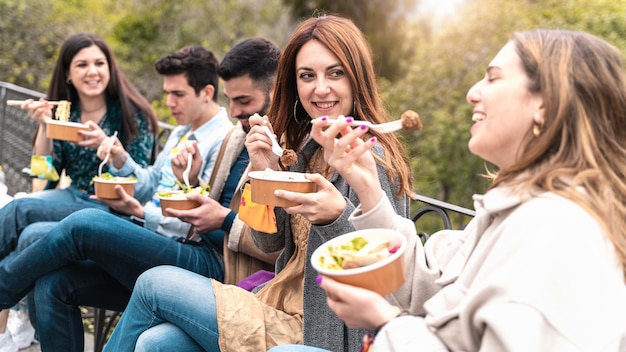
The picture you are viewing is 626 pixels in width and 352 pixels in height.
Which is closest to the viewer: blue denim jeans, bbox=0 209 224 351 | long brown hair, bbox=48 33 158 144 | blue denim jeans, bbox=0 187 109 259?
blue denim jeans, bbox=0 209 224 351

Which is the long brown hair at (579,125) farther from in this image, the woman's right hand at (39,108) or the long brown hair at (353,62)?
the woman's right hand at (39,108)

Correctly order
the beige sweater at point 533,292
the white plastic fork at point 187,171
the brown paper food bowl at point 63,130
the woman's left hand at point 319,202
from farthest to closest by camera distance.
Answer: the brown paper food bowl at point 63,130 → the white plastic fork at point 187,171 → the woman's left hand at point 319,202 → the beige sweater at point 533,292

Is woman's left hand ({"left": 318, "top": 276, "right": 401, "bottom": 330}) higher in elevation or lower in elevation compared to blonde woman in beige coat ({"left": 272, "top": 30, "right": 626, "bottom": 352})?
lower

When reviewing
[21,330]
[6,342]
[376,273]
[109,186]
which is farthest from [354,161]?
[21,330]

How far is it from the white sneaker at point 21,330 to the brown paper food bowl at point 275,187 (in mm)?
2401

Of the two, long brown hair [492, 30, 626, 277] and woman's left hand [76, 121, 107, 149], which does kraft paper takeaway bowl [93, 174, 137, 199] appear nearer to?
woman's left hand [76, 121, 107, 149]

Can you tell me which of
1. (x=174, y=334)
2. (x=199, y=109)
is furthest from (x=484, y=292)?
(x=199, y=109)

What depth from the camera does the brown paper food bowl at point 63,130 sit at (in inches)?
147

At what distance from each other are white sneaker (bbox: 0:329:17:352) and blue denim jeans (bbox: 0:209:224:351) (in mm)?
676

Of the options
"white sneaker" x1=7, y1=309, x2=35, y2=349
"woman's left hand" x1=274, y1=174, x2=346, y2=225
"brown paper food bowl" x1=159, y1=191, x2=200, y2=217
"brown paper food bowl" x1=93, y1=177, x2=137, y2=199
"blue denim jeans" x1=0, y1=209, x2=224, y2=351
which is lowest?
"white sneaker" x1=7, y1=309, x2=35, y2=349

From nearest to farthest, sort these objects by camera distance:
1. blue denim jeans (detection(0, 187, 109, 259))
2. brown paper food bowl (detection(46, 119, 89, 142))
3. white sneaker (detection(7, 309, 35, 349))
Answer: blue denim jeans (detection(0, 187, 109, 259)) → brown paper food bowl (detection(46, 119, 89, 142)) → white sneaker (detection(7, 309, 35, 349))

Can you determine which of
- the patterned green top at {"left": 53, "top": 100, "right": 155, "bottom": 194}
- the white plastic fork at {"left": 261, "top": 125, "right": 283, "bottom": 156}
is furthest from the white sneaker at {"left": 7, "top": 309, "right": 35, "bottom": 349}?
the white plastic fork at {"left": 261, "top": 125, "right": 283, "bottom": 156}

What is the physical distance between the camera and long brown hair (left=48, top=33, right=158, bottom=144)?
173 inches

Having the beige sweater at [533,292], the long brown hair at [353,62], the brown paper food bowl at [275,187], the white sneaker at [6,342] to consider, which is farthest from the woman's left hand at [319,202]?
the white sneaker at [6,342]
